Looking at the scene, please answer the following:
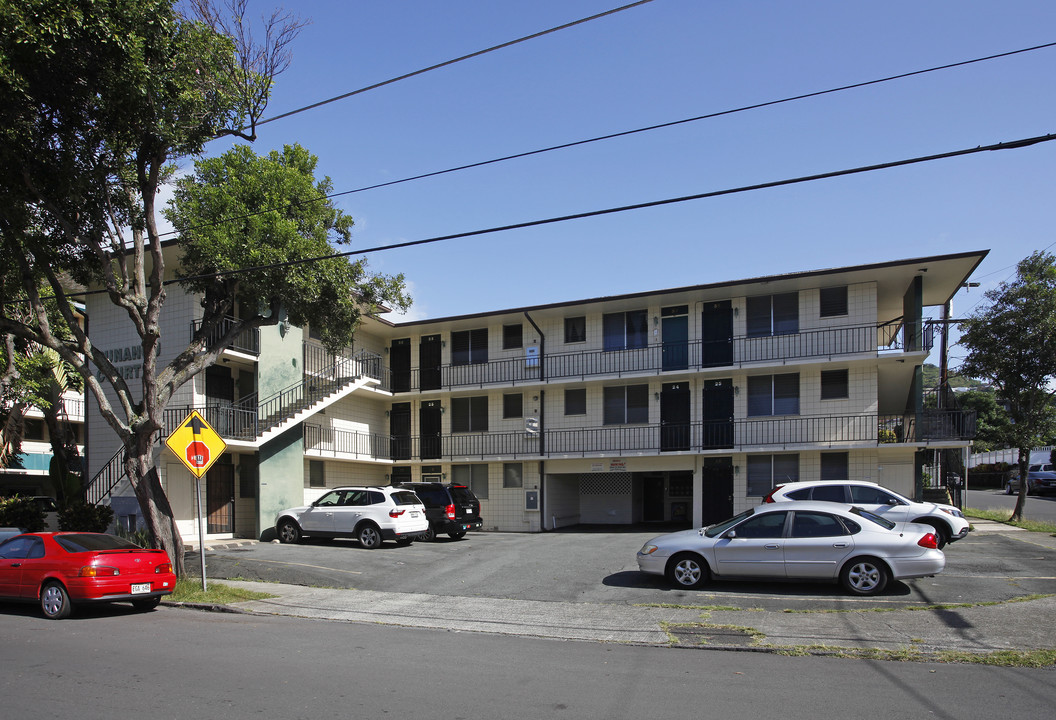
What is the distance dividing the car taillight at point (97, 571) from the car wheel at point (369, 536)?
8.64 meters

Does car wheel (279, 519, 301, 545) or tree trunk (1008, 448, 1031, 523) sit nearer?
car wheel (279, 519, 301, 545)

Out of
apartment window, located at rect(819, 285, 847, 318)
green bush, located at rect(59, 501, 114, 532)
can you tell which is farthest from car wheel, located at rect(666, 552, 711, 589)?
green bush, located at rect(59, 501, 114, 532)

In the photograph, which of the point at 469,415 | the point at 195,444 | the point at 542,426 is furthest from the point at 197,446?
the point at 469,415

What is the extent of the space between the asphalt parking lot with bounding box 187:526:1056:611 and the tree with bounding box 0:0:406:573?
124 inches

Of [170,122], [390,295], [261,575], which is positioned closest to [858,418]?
[390,295]

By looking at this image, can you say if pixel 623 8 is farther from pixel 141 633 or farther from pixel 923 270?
pixel 923 270

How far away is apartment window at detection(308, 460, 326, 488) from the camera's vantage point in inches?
1054

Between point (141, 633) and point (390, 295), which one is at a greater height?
point (390, 295)

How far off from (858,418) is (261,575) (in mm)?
17882

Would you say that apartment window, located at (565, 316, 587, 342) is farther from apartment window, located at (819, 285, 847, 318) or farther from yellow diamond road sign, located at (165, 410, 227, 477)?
yellow diamond road sign, located at (165, 410, 227, 477)

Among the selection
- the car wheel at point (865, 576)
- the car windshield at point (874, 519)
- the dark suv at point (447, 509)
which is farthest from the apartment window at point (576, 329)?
the car wheel at point (865, 576)

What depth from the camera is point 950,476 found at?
92.1 ft

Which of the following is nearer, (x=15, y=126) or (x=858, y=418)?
(x=15, y=126)

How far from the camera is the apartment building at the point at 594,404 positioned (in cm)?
2330
